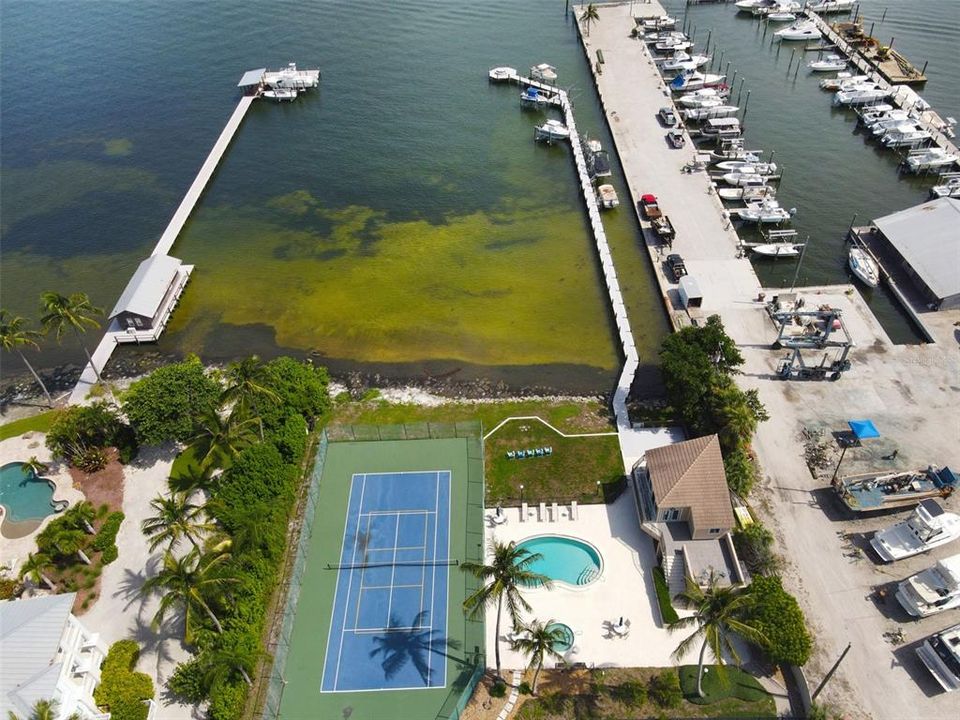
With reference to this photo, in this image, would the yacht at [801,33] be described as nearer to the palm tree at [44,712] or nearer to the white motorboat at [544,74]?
the white motorboat at [544,74]

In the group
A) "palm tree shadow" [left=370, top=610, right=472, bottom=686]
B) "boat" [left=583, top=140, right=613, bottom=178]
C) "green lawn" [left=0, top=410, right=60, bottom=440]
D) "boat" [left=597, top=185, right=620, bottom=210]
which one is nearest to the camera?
"palm tree shadow" [left=370, top=610, right=472, bottom=686]

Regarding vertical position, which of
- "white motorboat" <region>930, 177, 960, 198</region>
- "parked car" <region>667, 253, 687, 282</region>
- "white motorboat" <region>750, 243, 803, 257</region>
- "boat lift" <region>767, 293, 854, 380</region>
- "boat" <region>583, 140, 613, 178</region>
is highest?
"white motorboat" <region>930, 177, 960, 198</region>

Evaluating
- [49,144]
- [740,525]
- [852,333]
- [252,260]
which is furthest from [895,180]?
[49,144]

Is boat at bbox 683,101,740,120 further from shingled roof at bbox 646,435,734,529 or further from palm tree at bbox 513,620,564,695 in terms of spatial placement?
palm tree at bbox 513,620,564,695

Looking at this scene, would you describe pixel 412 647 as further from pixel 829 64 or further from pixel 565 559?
pixel 829 64

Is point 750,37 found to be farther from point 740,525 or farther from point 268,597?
point 268,597

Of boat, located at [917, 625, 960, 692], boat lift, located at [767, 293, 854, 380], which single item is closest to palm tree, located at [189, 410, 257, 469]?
boat lift, located at [767, 293, 854, 380]
